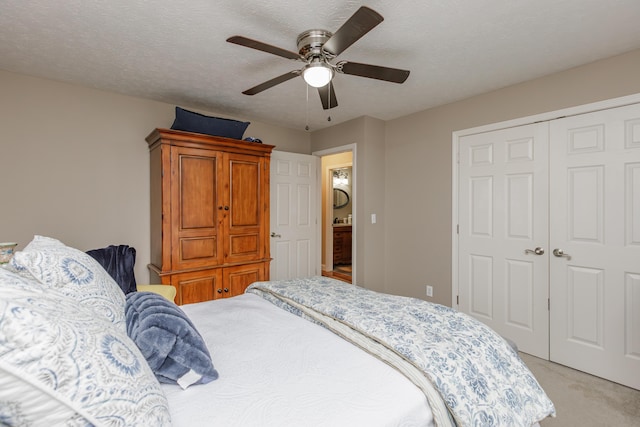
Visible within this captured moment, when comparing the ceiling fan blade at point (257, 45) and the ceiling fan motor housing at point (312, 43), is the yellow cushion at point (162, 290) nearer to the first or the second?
the ceiling fan blade at point (257, 45)

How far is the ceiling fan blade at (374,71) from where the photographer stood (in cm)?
188

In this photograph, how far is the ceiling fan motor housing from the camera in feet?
6.29

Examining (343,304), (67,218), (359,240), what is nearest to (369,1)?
(343,304)

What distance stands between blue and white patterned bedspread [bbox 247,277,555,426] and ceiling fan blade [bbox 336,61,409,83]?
1392 mm

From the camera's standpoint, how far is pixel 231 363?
46.8 inches

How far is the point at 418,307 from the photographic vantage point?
1628mm

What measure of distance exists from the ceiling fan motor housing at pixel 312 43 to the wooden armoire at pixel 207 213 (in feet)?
4.87

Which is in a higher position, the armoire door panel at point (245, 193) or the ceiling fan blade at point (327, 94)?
the ceiling fan blade at point (327, 94)

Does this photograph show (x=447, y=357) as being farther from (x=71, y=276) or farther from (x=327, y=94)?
(x=327, y=94)

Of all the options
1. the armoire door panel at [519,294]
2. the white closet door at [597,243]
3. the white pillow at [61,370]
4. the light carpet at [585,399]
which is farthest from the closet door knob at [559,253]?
the white pillow at [61,370]

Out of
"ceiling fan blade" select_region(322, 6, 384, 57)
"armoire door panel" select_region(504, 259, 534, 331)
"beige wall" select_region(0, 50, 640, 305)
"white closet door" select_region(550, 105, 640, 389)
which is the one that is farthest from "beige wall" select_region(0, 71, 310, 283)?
"white closet door" select_region(550, 105, 640, 389)

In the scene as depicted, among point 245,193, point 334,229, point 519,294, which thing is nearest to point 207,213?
point 245,193

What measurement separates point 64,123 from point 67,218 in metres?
0.88

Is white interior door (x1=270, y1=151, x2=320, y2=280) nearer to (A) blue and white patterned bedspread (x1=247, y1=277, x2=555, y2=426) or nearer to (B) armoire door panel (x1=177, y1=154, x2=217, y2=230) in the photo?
(B) armoire door panel (x1=177, y1=154, x2=217, y2=230)
